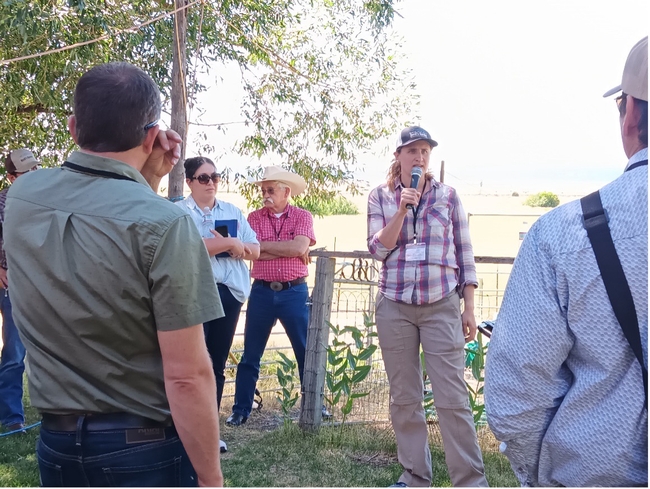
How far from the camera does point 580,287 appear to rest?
50.5 inches

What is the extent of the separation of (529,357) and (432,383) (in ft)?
7.49

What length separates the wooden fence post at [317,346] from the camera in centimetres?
463

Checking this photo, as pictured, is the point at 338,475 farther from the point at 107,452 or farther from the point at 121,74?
the point at 121,74

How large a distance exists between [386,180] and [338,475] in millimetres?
1760

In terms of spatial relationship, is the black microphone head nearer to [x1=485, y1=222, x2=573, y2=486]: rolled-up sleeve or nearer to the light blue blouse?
the light blue blouse

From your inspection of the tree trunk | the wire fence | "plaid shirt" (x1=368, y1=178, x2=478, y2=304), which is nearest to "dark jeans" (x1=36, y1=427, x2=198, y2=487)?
"plaid shirt" (x1=368, y1=178, x2=478, y2=304)

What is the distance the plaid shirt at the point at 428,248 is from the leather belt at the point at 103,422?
2.19 metres

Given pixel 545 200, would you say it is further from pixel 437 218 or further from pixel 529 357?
pixel 529 357

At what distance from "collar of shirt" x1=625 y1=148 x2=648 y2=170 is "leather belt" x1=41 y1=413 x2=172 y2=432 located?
118 centimetres

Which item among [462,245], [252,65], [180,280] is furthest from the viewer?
[252,65]

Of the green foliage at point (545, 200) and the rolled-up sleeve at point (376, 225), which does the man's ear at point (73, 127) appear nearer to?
the rolled-up sleeve at point (376, 225)

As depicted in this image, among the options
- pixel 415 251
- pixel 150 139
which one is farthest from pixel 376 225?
pixel 150 139

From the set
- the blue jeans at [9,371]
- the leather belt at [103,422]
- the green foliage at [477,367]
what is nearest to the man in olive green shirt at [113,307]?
the leather belt at [103,422]

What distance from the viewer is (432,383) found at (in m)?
3.57
